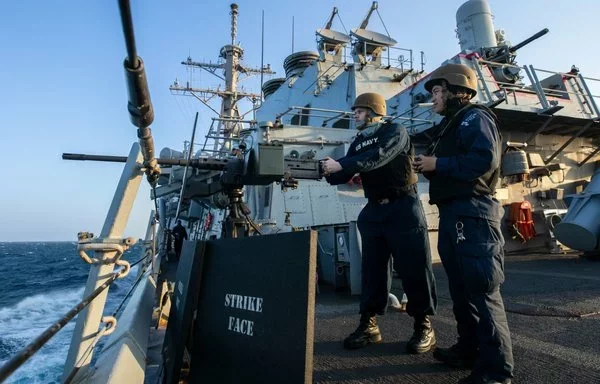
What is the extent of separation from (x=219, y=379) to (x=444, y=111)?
2.07 meters

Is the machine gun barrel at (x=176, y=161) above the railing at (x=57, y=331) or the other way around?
above

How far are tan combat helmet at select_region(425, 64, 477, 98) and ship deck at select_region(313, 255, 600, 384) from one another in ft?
5.77

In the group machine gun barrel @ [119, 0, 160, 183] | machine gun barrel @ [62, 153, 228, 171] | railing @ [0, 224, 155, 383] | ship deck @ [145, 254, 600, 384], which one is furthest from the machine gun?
ship deck @ [145, 254, 600, 384]

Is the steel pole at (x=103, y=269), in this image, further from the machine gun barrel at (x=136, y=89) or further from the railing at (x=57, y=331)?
the machine gun barrel at (x=136, y=89)

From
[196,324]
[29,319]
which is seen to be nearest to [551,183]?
[196,324]

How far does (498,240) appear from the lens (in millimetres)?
2049

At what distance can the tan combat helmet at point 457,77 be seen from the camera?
7.67ft

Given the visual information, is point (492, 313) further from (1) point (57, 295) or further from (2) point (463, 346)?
(1) point (57, 295)

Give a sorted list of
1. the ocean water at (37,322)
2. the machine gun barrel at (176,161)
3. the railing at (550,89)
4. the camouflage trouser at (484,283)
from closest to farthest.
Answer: the camouflage trouser at (484,283) < the machine gun barrel at (176,161) < the ocean water at (37,322) < the railing at (550,89)

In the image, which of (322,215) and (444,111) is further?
(322,215)

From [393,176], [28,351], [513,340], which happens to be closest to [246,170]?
[393,176]

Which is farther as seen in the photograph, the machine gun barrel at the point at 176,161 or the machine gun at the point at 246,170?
the machine gun barrel at the point at 176,161

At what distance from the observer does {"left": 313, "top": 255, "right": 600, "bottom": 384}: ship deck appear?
2209 mm

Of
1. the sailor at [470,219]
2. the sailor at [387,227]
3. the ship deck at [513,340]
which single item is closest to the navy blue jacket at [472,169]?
the sailor at [470,219]
